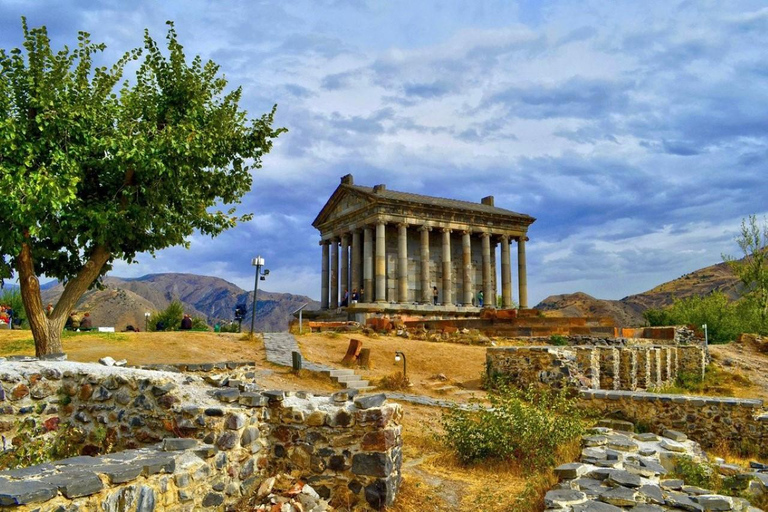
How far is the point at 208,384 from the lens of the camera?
7.06 m

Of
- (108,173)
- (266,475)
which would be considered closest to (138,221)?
(108,173)

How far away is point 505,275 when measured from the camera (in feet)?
154

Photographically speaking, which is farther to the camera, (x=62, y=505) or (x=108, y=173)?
(x=108, y=173)

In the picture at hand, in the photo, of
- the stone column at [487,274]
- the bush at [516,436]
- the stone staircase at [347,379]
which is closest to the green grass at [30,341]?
the stone staircase at [347,379]

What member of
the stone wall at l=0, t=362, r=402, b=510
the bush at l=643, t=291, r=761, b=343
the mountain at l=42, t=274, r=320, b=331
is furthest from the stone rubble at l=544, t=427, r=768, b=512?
the mountain at l=42, t=274, r=320, b=331

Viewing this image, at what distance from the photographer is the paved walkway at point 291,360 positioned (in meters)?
14.2

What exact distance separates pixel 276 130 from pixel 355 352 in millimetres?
8641

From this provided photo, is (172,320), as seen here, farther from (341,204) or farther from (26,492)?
(26,492)

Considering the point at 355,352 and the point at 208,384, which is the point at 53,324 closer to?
the point at 208,384

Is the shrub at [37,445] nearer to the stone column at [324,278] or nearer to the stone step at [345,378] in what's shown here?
the stone step at [345,378]

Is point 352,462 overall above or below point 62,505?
below

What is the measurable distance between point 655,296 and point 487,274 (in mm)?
60958

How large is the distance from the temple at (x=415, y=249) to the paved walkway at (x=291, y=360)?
530 inches

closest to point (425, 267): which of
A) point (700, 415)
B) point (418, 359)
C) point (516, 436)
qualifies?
point (418, 359)
